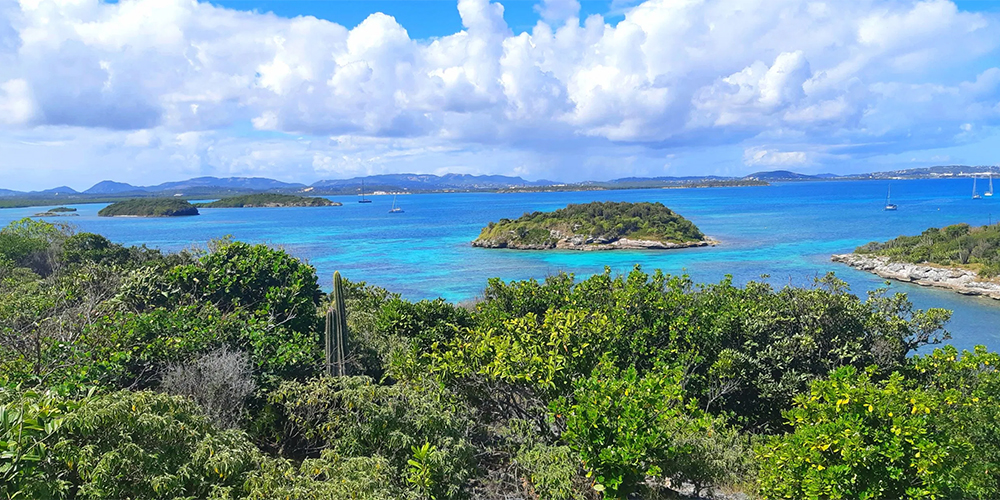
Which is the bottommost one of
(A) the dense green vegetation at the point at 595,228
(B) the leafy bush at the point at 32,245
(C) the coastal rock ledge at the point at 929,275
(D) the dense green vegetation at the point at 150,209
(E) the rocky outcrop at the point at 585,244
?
(C) the coastal rock ledge at the point at 929,275

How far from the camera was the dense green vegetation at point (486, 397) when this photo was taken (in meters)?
6.43

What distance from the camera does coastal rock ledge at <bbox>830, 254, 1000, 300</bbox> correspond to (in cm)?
4091

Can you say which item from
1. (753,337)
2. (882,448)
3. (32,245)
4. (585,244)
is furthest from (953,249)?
(32,245)

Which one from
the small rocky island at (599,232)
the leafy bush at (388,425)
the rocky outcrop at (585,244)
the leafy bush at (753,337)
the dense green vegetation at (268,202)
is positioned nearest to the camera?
the leafy bush at (388,425)

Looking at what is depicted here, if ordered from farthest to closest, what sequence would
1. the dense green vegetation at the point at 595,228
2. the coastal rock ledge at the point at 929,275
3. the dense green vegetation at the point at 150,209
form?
the dense green vegetation at the point at 150,209 < the dense green vegetation at the point at 595,228 < the coastal rock ledge at the point at 929,275

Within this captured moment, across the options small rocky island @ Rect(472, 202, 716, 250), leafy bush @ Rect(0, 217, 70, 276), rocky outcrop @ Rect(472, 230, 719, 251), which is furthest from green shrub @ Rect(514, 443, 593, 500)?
small rocky island @ Rect(472, 202, 716, 250)

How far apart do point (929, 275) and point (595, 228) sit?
34346 millimetres

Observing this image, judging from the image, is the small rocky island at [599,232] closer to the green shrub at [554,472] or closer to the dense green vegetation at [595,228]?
the dense green vegetation at [595,228]

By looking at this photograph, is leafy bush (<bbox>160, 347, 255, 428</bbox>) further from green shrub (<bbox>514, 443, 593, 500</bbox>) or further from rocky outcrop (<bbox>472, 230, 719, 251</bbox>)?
rocky outcrop (<bbox>472, 230, 719, 251</bbox>)

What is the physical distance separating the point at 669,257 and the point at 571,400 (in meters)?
54.6

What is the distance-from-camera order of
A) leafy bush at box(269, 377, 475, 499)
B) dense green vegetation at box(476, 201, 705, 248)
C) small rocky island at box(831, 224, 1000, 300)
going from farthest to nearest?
dense green vegetation at box(476, 201, 705, 248), small rocky island at box(831, 224, 1000, 300), leafy bush at box(269, 377, 475, 499)

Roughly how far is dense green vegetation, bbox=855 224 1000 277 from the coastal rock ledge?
4.39 feet

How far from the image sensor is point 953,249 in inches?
1980

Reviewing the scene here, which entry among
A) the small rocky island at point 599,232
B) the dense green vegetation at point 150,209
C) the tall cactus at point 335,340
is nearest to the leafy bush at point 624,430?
the tall cactus at point 335,340
